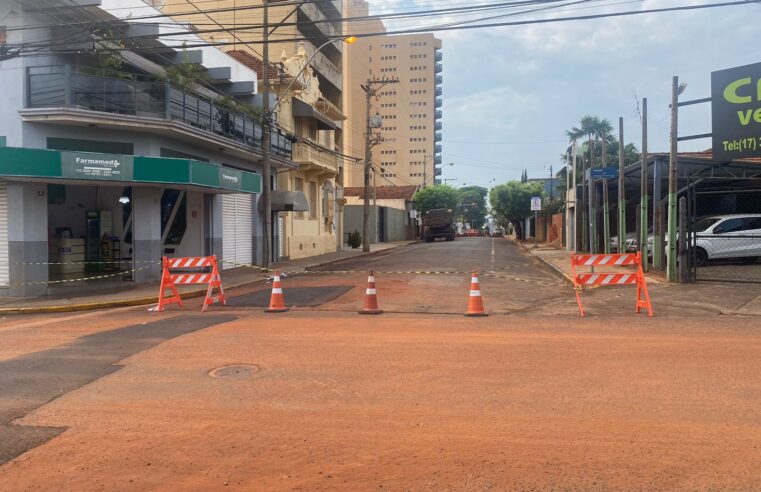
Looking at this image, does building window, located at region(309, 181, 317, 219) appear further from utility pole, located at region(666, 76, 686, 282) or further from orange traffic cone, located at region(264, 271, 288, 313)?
utility pole, located at region(666, 76, 686, 282)

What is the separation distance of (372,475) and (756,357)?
5775 mm

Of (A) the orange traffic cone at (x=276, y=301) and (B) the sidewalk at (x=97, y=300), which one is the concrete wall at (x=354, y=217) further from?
(A) the orange traffic cone at (x=276, y=301)

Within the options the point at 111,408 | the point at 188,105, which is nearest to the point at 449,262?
the point at 188,105

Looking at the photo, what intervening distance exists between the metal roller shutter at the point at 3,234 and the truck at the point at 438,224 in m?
42.6

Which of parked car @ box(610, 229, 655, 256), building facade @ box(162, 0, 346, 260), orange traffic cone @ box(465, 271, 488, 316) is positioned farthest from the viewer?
building facade @ box(162, 0, 346, 260)

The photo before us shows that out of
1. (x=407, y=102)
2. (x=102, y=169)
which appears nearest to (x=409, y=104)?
(x=407, y=102)

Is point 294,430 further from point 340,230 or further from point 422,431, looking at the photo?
point 340,230

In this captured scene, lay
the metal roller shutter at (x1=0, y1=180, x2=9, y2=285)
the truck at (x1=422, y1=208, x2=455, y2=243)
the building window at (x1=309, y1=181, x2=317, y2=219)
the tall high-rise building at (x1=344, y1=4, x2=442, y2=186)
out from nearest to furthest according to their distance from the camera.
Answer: the metal roller shutter at (x1=0, y1=180, x2=9, y2=285) → the building window at (x1=309, y1=181, x2=317, y2=219) → the truck at (x1=422, y1=208, x2=455, y2=243) → the tall high-rise building at (x1=344, y1=4, x2=442, y2=186)

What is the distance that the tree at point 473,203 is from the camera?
405 feet

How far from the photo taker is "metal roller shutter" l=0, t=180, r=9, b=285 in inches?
610

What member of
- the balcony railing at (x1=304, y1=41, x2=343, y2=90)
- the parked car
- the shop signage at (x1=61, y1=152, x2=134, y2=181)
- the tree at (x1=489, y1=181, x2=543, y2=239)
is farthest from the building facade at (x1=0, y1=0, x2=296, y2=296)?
the tree at (x1=489, y1=181, x2=543, y2=239)

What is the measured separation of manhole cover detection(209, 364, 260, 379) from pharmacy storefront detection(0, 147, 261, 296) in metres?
10.1

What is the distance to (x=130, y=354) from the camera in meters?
7.90

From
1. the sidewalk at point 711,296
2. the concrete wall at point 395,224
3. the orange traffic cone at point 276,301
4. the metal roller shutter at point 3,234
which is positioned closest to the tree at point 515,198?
the concrete wall at point 395,224
